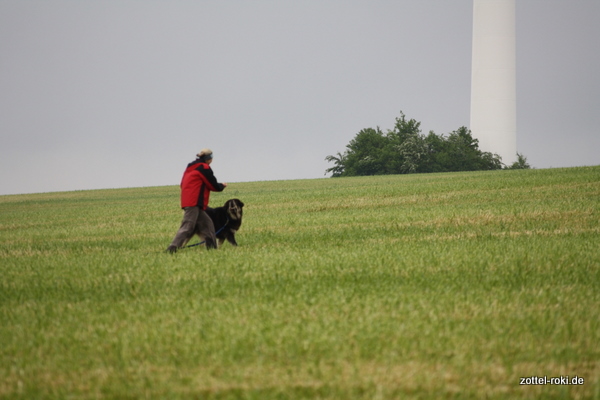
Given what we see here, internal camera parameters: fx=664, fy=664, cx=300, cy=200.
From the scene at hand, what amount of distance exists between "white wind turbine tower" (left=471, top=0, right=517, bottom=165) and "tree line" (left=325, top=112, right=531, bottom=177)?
278cm

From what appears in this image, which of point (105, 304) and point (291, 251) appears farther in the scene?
point (291, 251)

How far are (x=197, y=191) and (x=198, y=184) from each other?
0.14 meters

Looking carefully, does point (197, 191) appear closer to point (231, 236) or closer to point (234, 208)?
point (234, 208)

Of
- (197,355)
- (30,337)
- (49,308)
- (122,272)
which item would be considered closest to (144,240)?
(122,272)

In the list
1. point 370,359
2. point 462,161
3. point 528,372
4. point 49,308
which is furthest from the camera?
point 462,161

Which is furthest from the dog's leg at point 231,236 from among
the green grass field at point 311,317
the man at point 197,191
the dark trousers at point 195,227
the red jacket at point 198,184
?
the red jacket at point 198,184

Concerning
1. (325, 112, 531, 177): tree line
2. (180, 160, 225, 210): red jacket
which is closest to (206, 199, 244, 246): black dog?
(180, 160, 225, 210): red jacket

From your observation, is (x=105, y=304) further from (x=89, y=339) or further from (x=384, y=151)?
(x=384, y=151)

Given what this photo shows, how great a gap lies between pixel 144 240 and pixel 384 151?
75.5 meters

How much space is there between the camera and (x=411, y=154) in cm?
8794

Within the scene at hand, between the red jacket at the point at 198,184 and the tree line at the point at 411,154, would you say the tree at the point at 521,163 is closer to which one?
the tree line at the point at 411,154

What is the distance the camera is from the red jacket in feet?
42.4

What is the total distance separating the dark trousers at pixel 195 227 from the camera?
1323 centimetres

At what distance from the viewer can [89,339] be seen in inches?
287
